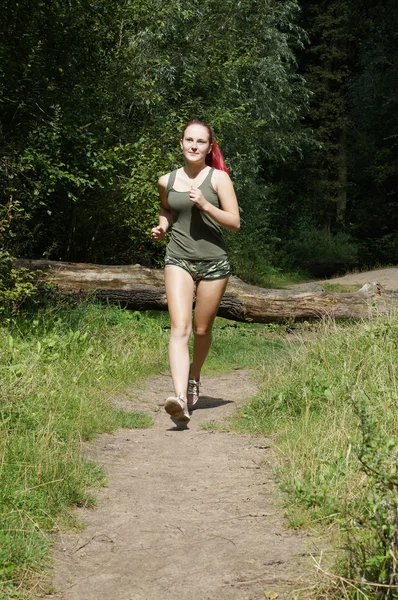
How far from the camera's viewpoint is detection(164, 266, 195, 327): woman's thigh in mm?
6543

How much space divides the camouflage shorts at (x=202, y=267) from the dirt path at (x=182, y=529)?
1232 mm

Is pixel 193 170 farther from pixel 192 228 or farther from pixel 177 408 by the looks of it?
pixel 177 408

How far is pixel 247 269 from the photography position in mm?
22109

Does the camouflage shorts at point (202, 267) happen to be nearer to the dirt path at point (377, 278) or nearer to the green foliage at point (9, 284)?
the green foliage at point (9, 284)

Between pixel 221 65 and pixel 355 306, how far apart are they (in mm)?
5519

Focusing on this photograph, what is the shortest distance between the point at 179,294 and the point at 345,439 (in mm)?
1982

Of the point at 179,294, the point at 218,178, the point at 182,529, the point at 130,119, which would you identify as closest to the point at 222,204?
the point at 218,178

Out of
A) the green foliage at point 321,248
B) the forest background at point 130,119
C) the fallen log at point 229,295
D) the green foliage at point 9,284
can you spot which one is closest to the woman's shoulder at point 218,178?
the green foliage at point 9,284

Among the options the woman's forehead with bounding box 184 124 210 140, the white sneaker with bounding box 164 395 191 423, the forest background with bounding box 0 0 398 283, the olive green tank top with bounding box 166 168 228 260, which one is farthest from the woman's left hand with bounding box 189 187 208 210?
the forest background with bounding box 0 0 398 283

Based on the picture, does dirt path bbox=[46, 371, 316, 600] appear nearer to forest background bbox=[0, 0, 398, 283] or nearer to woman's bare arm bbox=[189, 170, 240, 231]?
woman's bare arm bbox=[189, 170, 240, 231]

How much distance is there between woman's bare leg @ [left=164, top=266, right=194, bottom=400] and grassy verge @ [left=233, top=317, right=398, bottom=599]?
65cm

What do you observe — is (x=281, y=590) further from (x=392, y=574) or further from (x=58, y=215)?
(x=58, y=215)

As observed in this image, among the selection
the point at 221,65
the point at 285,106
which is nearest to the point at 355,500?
the point at 221,65

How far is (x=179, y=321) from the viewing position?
21.4 ft
